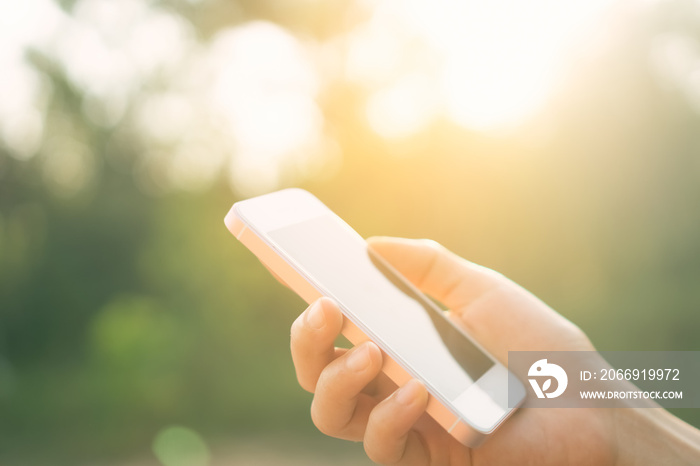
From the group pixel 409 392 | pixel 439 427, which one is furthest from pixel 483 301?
pixel 409 392

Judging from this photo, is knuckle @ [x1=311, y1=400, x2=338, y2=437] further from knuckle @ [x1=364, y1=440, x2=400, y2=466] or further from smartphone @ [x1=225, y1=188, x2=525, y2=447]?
smartphone @ [x1=225, y1=188, x2=525, y2=447]

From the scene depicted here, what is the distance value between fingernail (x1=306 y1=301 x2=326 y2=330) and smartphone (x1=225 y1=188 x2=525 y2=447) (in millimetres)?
47

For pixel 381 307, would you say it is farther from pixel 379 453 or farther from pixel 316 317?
pixel 379 453

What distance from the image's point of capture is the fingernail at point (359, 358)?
131 cm

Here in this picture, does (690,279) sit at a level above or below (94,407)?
above

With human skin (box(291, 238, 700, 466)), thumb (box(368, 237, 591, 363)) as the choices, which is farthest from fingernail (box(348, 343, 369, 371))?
thumb (box(368, 237, 591, 363))

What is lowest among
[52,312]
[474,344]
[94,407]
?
[94,407]

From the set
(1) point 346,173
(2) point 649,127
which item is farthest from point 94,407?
(2) point 649,127

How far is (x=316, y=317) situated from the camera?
4.42 feet

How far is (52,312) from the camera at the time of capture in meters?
5.47

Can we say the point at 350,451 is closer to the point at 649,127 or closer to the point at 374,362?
the point at 374,362

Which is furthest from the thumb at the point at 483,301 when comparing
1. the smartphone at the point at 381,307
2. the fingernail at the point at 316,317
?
the fingernail at the point at 316,317

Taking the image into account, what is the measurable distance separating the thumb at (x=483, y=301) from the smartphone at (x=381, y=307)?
0.10 meters

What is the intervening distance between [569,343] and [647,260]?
3.90 m
